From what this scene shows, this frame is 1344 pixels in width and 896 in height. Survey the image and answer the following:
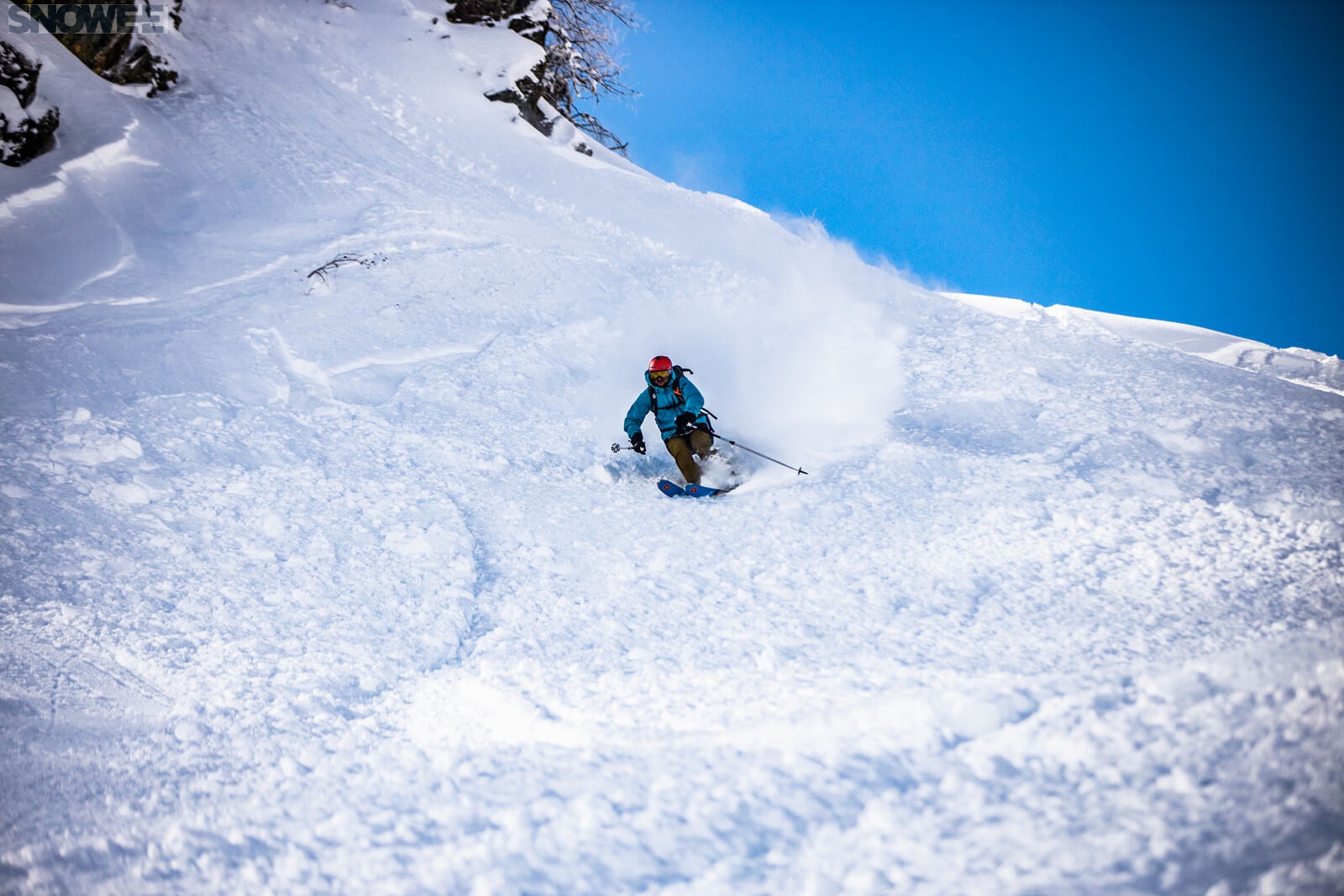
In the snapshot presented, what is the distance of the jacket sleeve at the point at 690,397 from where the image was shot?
24.0 feet

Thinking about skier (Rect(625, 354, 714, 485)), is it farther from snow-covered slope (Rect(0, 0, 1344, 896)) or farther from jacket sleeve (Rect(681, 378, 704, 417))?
snow-covered slope (Rect(0, 0, 1344, 896))

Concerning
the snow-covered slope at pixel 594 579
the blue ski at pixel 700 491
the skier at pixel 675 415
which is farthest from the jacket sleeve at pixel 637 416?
the blue ski at pixel 700 491

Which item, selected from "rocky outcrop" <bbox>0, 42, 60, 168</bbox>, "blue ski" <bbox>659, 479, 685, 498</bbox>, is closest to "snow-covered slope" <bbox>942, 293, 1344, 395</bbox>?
"blue ski" <bbox>659, 479, 685, 498</bbox>

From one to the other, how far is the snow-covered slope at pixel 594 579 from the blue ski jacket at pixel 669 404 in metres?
0.60

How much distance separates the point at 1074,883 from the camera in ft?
7.86

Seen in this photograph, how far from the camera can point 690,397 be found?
7328 millimetres

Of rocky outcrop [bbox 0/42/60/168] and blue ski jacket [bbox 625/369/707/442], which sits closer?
blue ski jacket [bbox 625/369/707/442]

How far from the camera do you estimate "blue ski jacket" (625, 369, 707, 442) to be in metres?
7.16

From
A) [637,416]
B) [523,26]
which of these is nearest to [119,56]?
[523,26]

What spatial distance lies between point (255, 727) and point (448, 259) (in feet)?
25.0

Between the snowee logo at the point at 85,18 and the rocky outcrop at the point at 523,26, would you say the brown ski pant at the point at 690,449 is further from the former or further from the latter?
the snowee logo at the point at 85,18

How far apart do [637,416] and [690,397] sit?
0.67 metres

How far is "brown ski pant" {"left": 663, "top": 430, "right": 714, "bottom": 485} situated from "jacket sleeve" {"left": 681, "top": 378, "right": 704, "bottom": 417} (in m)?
0.26

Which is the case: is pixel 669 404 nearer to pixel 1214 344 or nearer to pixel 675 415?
pixel 675 415
